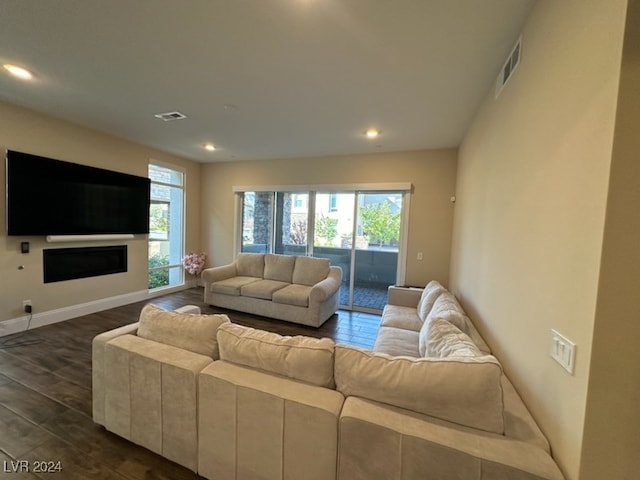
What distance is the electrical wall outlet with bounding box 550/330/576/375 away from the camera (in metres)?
0.97

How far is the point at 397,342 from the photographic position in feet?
7.68

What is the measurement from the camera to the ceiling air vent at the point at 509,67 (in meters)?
1.70

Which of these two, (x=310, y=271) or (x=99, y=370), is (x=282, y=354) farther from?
(x=310, y=271)

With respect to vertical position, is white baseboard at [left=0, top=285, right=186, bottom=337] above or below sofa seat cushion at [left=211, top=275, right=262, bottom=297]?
below

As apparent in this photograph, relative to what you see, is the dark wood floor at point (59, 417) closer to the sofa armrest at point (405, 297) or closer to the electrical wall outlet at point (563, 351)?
the sofa armrest at point (405, 297)

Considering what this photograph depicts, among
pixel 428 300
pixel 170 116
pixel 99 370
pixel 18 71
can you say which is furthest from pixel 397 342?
pixel 18 71

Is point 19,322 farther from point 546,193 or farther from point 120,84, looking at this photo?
point 546,193

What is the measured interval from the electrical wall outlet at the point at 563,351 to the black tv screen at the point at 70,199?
16.6 ft

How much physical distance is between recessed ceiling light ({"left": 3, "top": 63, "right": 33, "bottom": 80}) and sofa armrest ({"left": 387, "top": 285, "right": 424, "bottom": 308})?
441 centimetres

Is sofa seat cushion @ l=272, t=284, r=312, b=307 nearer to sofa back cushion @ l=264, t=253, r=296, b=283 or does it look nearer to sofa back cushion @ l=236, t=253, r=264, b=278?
sofa back cushion @ l=264, t=253, r=296, b=283

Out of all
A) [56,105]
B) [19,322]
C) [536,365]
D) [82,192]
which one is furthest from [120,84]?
[536,365]

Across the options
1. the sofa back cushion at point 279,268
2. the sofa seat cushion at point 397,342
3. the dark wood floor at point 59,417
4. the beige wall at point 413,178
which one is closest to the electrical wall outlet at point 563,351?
the sofa seat cushion at point 397,342

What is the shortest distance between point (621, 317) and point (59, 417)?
3242mm

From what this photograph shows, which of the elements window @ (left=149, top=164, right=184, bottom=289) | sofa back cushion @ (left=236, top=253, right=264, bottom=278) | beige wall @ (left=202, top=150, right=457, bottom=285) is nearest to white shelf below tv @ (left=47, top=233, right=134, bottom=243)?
window @ (left=149, top=164, right=184, bottom=289)
